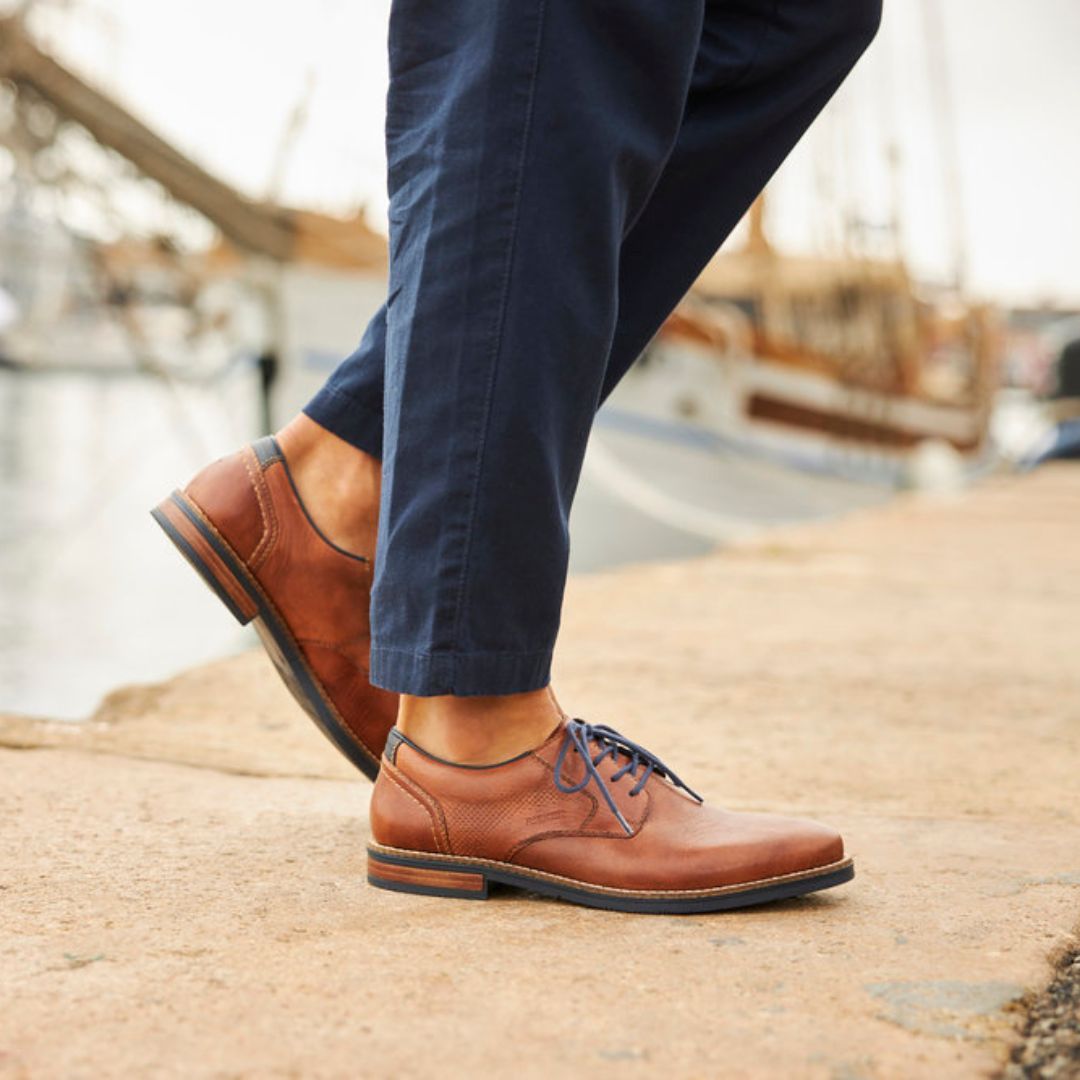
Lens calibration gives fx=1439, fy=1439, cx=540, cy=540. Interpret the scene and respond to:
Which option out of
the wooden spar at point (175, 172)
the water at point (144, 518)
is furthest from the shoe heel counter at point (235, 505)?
the wooden spar at point (175, 172)

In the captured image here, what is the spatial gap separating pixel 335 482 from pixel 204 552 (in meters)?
0.11

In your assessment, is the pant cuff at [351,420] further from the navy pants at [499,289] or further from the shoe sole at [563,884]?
the shoe sole at [563,884]

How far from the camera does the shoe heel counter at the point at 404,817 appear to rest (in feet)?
3.03

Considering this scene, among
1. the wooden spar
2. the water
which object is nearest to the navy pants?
the water

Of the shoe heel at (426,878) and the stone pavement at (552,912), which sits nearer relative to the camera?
the stone pavement at (552,912)

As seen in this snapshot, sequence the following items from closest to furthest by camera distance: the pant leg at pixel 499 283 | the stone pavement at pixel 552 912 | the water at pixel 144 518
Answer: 1. the stone pavement at pixel 552 912
2. the pant leg at pixel 499 283
3. the water at pixel 144 518

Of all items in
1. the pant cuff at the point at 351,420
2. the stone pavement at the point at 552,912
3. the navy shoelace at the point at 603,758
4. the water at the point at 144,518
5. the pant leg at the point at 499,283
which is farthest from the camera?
the water at the point at 144,518

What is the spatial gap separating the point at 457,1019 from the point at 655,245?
54cm

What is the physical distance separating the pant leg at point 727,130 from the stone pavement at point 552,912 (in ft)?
1.19

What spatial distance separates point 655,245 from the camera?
3.24 feet

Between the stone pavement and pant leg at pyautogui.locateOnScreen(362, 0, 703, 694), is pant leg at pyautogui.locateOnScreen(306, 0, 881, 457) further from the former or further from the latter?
the stone pavement

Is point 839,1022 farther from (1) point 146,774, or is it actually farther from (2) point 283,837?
(1) point 146,774

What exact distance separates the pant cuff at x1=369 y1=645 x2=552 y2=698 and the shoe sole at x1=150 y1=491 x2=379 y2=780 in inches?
6.3

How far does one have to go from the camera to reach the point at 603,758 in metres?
0.95
